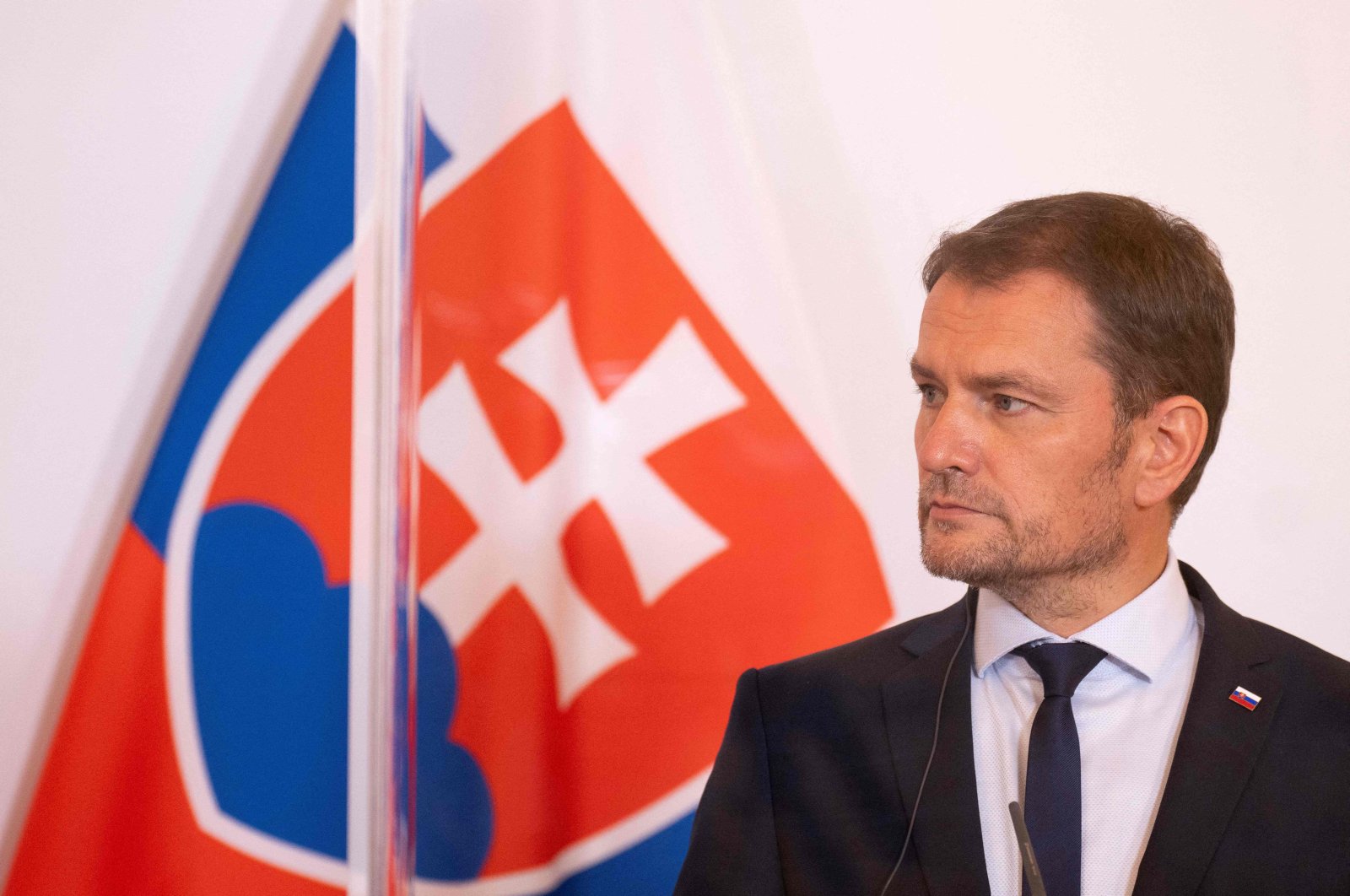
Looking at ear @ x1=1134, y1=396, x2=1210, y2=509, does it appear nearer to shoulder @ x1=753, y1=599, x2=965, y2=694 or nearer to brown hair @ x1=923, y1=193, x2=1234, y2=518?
brown hair @ x1=923, y1=193, x2=1234, y2=518

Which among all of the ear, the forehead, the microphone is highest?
the forehead

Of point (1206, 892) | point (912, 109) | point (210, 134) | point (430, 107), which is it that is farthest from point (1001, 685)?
point (210, 134)

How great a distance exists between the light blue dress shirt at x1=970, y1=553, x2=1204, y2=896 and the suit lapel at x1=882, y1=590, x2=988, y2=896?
0.09 ft

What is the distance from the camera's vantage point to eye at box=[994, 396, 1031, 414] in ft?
4.01

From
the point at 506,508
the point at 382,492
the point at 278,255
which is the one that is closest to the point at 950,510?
the point at 506,508

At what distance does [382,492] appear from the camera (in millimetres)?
1851

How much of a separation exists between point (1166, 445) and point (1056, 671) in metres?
0.30

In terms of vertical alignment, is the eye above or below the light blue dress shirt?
above

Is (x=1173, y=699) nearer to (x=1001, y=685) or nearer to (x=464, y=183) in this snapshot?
(x=1001, y=685)

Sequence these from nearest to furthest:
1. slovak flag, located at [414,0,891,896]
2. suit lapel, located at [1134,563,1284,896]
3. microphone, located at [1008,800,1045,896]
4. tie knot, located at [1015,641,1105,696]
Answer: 1. microphone, located at [1008,800,1045,896]
2. suit lapel, located at [1134,563,1284,896]
3. tie knot, located at [1015,641,1105,696]
4. slovak flag, located at [414,0,891,896]

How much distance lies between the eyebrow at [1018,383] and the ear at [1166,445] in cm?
13

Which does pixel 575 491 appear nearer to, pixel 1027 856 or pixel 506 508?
pixel 506 508

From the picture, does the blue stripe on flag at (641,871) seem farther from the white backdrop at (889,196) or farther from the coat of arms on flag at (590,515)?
the white backdrop at (889,196)

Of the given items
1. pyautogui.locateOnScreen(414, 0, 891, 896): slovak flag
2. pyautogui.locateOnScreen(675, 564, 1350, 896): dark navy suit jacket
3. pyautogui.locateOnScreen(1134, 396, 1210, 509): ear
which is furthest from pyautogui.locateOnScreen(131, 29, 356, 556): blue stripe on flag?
pyautogui.locateOnScreen(1134, 396, 1210, 509): ear
